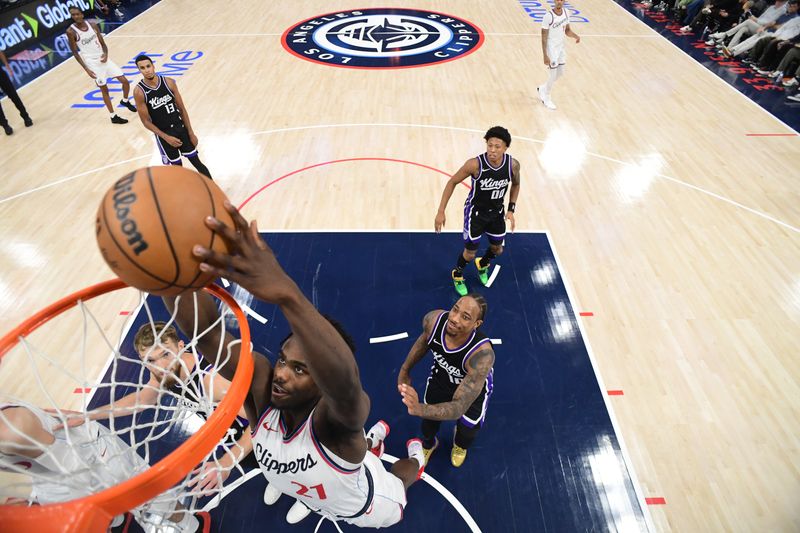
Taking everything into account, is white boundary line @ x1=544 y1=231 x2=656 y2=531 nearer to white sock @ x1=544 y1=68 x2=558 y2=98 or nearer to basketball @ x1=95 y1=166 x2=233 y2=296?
basketball @ x1=95 y1=166 x2=233 y2=296

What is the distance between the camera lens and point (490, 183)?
417 centimetres

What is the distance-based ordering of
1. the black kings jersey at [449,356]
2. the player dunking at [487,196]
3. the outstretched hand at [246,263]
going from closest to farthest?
1. the outstretched hand at [246,263]
2. the black kings jersey at [449,356]
3. the player dunking at [487,196]

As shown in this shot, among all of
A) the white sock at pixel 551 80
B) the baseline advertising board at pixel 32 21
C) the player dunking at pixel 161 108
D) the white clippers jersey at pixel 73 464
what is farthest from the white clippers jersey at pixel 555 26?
the baseline advertising board at pixel 32 21

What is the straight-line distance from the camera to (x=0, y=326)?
166 inches

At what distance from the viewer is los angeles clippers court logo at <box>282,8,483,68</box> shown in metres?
9.77

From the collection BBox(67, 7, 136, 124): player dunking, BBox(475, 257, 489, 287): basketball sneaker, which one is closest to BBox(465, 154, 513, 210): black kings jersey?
BBox(475, 257, 489, 287): basketball sneaker

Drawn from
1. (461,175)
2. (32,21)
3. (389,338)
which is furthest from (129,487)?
(32,21)

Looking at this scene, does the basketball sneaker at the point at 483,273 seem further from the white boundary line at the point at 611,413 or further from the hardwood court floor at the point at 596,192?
the white boundary line at the point at 611,413

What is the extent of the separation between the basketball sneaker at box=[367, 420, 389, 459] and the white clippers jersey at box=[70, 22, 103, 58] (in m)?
7.72

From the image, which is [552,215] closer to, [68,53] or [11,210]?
[11,210]

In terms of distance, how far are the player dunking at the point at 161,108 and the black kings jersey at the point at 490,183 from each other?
10.7ft

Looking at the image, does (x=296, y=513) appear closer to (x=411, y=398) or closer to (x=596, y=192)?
(x=411, y=398)

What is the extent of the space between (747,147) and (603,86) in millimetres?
2797

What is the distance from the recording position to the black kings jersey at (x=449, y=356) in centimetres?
275
